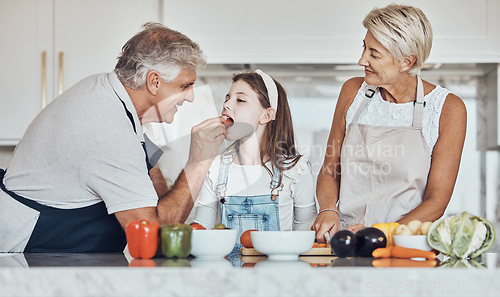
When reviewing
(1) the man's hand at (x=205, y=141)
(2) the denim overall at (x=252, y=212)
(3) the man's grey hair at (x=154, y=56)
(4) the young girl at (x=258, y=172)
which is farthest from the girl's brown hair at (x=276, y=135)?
(3) the man's grey hair at (x=154, y=56)

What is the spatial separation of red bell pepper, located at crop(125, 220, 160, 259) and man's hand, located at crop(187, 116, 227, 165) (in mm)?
600

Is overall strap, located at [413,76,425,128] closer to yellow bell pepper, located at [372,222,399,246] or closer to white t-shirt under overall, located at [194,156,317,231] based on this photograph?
white t-shirt under overall, located at [194,156,317,231]

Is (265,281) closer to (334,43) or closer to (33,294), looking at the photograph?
(33,294)

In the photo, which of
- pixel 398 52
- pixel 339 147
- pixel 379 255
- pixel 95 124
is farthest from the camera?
pixel 339 147

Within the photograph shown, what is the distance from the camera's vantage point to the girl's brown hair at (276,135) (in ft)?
6.51

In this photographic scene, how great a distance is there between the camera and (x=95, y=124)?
1302 mm

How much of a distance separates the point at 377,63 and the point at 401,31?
0.12 meters

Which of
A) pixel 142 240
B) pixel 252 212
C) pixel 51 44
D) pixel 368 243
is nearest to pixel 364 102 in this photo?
pixel 252 212

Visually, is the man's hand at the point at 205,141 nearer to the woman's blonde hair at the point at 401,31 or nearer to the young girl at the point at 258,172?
the young girl at the point at 258,172

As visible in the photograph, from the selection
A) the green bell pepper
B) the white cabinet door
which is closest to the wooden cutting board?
the green bell pepper

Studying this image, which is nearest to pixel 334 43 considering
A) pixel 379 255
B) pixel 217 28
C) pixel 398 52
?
pixel 217 28

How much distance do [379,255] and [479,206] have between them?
1.84 meters

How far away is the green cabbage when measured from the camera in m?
1.05

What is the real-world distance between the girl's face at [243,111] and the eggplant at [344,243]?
92cm
